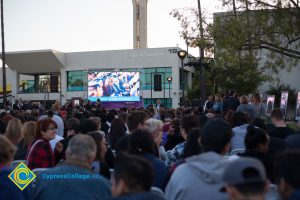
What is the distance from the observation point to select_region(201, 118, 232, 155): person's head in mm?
3774

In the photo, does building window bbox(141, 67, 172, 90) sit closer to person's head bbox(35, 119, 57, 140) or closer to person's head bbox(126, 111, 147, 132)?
person's head bbox(126, 111, 147, 132)

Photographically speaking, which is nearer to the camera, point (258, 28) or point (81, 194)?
point (81, 194)

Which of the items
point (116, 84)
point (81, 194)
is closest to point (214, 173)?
point (81, 194)

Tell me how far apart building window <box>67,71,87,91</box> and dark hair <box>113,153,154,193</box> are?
2349 inches

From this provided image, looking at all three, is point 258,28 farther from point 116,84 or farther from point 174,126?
point 116,84

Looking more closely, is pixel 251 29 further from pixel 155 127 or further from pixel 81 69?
pixel 81 69

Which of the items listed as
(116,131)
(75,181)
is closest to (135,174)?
(75,181)

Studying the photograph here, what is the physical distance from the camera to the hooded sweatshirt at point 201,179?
3.41 meters

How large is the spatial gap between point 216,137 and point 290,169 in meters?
0.97

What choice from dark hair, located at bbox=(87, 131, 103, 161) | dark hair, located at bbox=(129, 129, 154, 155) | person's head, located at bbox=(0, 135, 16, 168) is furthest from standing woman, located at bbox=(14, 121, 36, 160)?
dark hair, located at bbox=(129, 129, 154, 155)

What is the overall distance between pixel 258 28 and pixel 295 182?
46.7 ft

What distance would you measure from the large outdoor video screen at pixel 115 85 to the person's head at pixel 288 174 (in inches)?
1912

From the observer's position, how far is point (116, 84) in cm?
5200

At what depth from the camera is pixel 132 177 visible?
9.59ft
